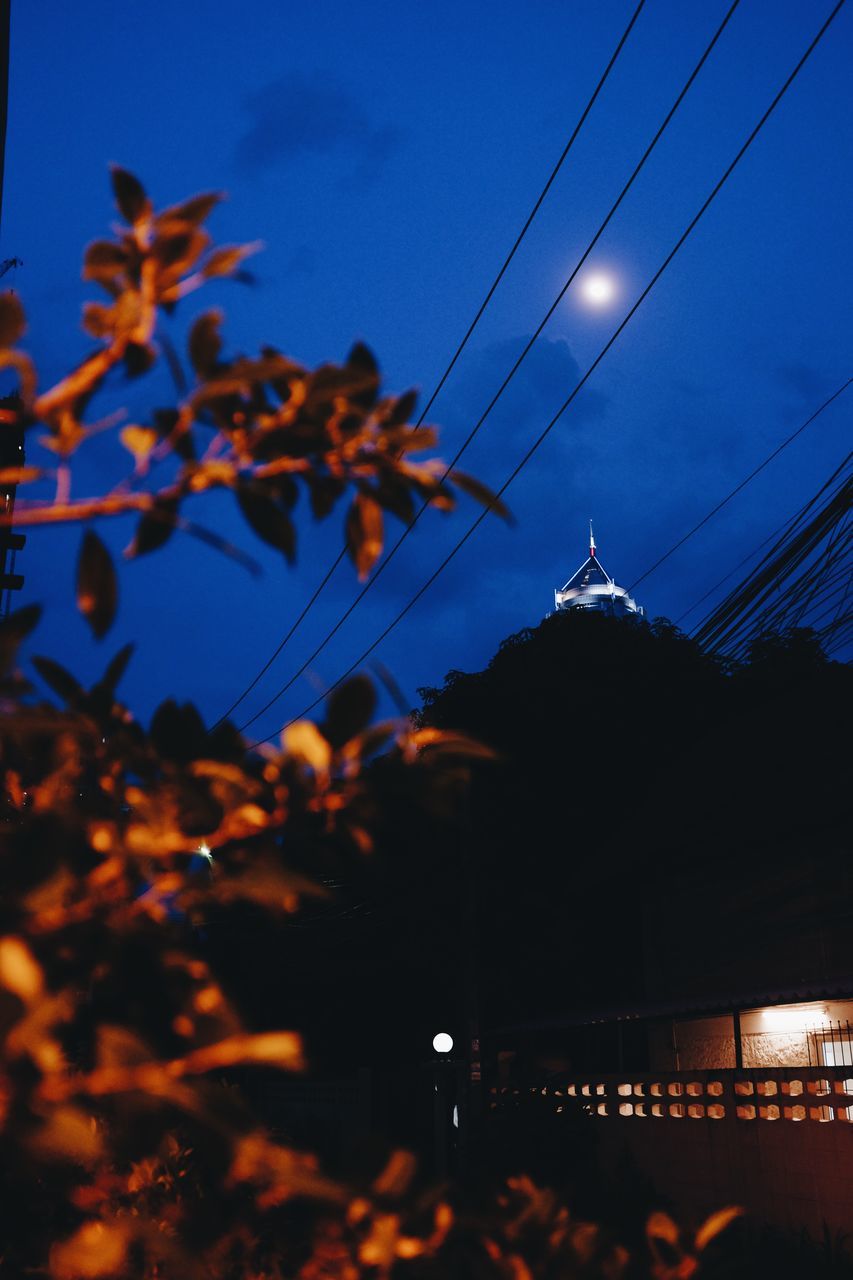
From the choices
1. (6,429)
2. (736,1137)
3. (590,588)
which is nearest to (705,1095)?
(736,1137)

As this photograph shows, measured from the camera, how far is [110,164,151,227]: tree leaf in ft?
4.15

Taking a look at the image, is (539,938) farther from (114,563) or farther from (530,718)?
(114,563)

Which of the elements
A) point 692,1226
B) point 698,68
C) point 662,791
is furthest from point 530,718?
point 692,1226

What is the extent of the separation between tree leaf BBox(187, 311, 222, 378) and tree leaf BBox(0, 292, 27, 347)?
205 millimetres

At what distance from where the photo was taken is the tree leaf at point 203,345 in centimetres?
128

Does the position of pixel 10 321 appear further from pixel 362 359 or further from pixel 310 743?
pixel 310 743

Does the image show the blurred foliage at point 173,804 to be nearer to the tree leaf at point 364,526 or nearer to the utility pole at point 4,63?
the tree leaf at point 364,526

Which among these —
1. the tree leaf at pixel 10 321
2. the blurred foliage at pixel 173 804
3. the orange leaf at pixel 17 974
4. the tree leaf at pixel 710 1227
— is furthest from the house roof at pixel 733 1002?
the tree leaf at pixel 10 321

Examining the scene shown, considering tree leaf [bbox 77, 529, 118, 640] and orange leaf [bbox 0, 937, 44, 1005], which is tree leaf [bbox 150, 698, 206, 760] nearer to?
tree leaf [bbox 77, 529, 118, 640]

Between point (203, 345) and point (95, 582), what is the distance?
335 mm

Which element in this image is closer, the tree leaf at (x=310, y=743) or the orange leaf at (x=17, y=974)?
the orange leaf at (x=17, y=974)

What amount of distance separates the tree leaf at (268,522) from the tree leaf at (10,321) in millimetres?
329

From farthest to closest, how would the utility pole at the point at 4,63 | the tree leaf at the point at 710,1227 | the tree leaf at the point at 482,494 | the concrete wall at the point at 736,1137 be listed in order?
the concrete wall at the point at 736,1137 < the utility pole at the point at 4,63 < the tree leaf at the point at 710,1227 < the tree leaf at the point at 482,494

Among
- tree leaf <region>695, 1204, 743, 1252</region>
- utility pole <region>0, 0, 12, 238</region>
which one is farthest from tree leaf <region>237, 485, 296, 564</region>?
utility pole <region>0, 0, 12, 238</region>
